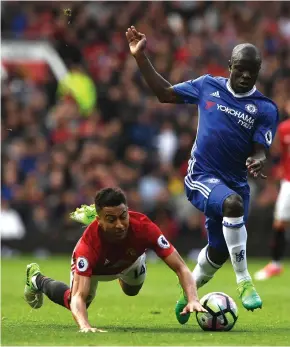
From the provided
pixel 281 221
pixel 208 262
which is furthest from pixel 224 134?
pixel 281 221

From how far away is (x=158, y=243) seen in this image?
8.85m

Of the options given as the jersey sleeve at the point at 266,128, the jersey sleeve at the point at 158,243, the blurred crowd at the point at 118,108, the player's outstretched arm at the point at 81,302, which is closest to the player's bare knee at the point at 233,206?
the jersey sleeve at the point at 266,128

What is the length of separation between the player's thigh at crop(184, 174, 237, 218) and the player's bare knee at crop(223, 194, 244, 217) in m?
0.05

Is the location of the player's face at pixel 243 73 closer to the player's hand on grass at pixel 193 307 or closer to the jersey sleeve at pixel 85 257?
the jersey sleeve at pixel 85 257

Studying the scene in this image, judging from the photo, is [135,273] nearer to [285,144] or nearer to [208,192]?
[208,192]

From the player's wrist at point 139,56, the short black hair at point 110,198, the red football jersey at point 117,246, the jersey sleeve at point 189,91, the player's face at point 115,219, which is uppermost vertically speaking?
the player's wrist at point 139,56

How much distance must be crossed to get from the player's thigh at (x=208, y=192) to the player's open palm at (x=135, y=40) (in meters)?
1.30

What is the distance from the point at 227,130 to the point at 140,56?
3.47 ft

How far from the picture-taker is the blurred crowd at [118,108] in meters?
20.7

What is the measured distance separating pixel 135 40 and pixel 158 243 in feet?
6.74

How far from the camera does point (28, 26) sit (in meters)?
23.6

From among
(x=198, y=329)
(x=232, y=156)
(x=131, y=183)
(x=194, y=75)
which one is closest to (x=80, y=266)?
(x=198, y=329)

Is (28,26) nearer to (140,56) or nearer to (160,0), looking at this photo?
(160,0)

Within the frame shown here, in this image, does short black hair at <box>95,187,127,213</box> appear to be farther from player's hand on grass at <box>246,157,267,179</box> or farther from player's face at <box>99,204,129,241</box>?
player's hand on grass at <box>246,157,267,179</box>
